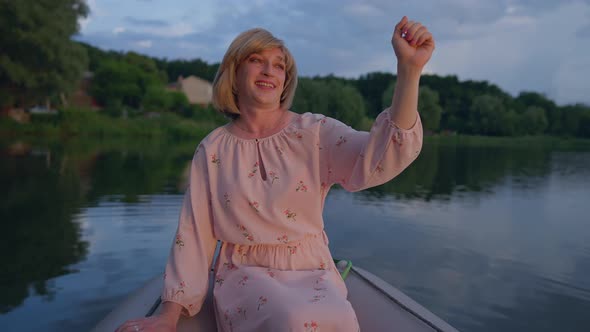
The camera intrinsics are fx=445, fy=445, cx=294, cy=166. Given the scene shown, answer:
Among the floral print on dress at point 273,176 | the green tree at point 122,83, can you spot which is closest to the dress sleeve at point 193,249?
the floral print on dress at point 273,176

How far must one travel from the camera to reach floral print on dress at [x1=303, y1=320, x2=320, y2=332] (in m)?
1.05

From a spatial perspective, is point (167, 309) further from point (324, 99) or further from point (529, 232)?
point (324, 99)

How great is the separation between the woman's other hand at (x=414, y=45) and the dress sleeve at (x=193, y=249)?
663 mm

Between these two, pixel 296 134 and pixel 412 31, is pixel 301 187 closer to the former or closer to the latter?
pixel 296 134

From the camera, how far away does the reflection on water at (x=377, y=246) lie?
2.65m

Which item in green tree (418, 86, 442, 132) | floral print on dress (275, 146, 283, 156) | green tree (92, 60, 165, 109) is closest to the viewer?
floral print on dress (275, 146, 283, 156)

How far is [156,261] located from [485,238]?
3289mm

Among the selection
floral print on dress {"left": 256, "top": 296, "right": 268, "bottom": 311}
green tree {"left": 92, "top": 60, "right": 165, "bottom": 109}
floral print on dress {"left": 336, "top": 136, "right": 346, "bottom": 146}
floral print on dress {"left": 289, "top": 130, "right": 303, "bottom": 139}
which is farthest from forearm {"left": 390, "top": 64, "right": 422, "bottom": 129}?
green tree {"left": 92, "top": 60, "right": 165, "bottom": 109}

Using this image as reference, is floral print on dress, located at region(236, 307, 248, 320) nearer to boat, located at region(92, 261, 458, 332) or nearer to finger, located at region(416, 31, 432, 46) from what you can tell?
boat, located at region(92, 261, 458, 332)

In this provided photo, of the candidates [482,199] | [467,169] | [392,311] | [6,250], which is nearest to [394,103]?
[392,311]

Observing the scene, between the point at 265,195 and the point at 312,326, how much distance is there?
39cm

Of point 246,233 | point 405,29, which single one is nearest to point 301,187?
point 246,233

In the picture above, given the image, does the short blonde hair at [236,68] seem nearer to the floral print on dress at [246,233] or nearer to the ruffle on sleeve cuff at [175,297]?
the floral print on dress at [246,233]

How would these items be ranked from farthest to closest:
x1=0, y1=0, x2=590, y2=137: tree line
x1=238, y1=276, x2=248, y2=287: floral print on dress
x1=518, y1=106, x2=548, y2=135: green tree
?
x1=518, y1=106, x2=548, y2=135: green tree → x1=0, y1=0, x2=590, y2=137: tree line → x1=238, y1=276, x2=248, y2=287: floral print on dress
